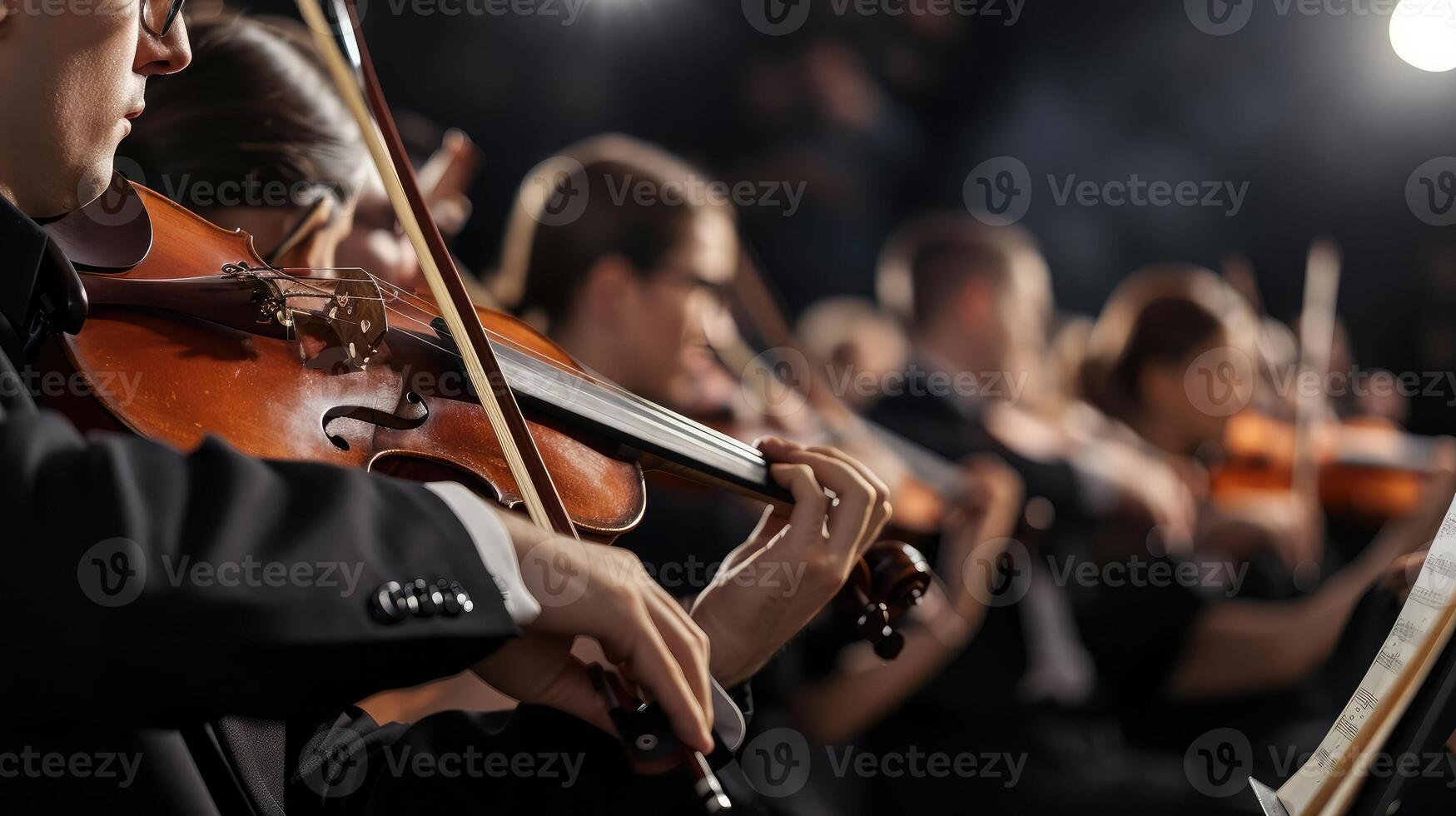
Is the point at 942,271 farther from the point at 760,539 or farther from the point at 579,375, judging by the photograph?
the point at 579,375

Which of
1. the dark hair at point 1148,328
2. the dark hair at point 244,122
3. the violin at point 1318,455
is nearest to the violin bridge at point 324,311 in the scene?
the dark hair at point 244,122

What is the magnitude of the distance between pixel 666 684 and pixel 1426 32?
9.84 feet

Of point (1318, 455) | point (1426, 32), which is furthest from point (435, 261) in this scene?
point (1426, 32)

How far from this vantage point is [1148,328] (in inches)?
106

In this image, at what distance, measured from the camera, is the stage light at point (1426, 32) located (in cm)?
241

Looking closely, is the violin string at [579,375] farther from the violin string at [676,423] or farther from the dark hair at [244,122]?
the dark hair at [244,122]

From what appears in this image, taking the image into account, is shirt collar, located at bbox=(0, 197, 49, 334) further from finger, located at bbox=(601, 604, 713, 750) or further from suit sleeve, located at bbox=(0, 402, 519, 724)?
finger, located at bbox=(601, 604, 713, 750)

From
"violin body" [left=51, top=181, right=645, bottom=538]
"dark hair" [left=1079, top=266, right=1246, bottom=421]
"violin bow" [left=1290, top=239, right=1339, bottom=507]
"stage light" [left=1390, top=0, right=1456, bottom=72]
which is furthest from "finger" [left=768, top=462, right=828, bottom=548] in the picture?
"stage light" [left=1390, top=0, right=1456, bottom=72]

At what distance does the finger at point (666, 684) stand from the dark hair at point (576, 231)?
1.40 meters

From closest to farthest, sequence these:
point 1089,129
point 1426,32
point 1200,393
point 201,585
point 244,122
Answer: point 201,585 < point 244,122 < point 1426,32 < point 1200,393 < point 1089,129

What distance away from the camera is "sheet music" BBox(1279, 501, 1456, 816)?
0.54 meters

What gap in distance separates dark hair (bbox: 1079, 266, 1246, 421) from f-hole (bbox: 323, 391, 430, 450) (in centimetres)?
226

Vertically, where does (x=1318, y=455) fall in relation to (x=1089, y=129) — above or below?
below

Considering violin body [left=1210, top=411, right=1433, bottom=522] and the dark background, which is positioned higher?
the dark background
